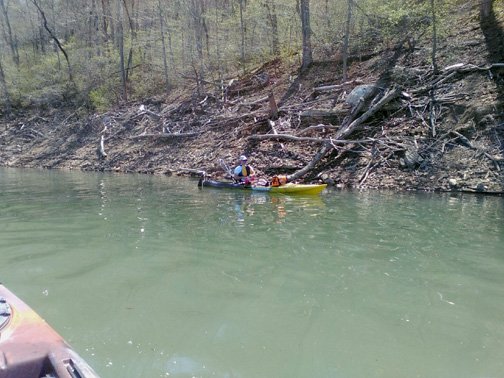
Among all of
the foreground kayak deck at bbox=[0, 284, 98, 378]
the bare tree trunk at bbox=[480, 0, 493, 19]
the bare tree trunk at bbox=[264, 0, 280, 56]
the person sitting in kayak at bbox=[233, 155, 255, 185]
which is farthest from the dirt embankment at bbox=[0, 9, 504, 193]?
the foreground kayak deck at bbox=[0, 284, 98, 378]

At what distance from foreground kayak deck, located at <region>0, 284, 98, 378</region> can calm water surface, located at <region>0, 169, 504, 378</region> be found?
0.81m

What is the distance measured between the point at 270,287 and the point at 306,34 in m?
17.7

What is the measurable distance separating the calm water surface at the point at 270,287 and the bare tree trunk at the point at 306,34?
12676mm

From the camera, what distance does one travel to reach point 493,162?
40.8 feet

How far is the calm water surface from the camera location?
3939 mm

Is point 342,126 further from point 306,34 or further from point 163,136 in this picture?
point 163,136

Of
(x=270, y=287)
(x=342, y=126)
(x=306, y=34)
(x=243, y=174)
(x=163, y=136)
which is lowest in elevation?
(x=270, y=287)

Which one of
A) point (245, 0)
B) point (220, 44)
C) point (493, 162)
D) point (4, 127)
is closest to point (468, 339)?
point (493, 162)

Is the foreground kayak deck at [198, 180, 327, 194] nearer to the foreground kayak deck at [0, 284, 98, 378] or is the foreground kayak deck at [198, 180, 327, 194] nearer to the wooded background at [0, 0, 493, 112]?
the wooded background at [0, 0, 493, 112]

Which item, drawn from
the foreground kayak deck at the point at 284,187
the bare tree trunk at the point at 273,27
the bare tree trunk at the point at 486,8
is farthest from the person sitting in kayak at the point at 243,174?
the bare tree trunk at the point at 273,27

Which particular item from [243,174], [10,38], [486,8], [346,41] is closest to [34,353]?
[243,174]

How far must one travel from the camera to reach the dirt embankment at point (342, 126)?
1341 cm

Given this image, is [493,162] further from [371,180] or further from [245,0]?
[245,0]

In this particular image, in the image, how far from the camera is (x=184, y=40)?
26328mm
